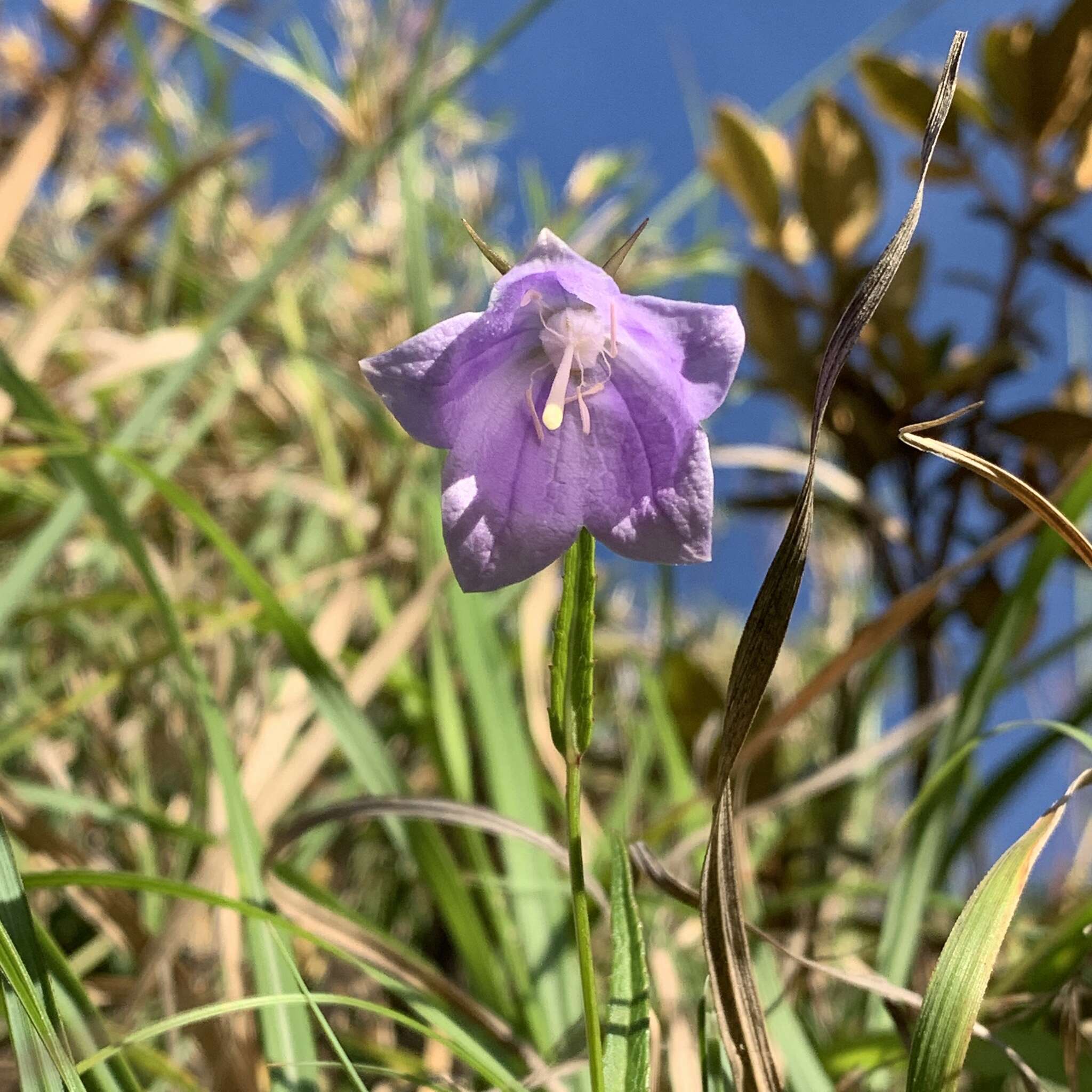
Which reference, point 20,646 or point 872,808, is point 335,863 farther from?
point 872,808

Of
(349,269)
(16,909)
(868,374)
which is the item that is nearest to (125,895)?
(16,909)

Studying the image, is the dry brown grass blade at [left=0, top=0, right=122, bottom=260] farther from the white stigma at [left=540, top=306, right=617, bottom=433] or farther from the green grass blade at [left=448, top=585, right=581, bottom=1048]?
the white stigma at [left=540, top=306, right=617, bottom=433]

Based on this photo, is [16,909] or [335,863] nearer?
[16,909]

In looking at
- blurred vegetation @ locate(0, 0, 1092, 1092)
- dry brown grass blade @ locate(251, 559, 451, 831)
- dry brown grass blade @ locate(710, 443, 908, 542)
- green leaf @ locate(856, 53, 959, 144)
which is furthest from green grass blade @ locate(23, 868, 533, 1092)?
green leaf @ locate(856, 53, 959, 144)

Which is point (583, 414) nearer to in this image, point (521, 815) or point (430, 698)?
point (521, 815)

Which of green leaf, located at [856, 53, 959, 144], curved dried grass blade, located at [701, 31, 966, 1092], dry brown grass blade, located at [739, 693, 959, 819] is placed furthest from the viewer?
green leaf, located at [856, 53, 959, 144]

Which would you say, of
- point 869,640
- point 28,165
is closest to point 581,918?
point 869,640
